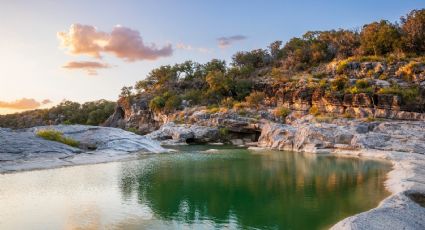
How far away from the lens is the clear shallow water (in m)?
23.8

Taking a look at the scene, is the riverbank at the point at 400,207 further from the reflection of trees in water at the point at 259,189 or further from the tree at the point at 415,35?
the tree at the point at 415,35

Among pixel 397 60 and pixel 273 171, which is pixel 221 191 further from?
pixel 397 60

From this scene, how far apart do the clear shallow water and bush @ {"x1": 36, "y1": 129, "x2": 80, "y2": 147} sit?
15.1 metres

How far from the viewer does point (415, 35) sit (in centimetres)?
9450

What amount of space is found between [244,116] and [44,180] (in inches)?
2122

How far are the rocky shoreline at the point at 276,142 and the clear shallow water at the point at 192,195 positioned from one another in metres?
3.38

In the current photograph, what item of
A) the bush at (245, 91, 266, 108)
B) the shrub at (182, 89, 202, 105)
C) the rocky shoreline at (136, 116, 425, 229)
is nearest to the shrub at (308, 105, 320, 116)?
the rocky shoreline at (136, 116, 425, 229)

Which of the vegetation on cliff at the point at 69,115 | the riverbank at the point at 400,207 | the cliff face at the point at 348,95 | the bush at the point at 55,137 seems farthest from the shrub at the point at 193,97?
the riverbank at the point at 400,207

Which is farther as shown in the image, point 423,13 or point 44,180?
point 423,13

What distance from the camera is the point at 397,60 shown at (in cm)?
8894

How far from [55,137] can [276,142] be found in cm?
3811

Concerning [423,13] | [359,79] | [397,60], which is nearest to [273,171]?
[359,79]

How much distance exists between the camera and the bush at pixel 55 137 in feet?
194

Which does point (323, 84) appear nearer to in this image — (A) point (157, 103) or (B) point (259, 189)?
(A) point (157, 103)
